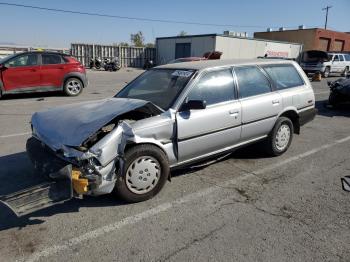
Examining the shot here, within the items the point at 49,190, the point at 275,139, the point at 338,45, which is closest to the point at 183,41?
the point at 338,45

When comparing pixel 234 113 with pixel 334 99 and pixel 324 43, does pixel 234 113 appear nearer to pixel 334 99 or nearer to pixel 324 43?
pixel 334 99

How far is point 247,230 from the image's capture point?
3.33 m

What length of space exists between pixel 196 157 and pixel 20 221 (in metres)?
2.16

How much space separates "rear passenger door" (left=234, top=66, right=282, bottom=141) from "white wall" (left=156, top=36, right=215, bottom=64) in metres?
24.7

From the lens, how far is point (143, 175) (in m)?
3.80

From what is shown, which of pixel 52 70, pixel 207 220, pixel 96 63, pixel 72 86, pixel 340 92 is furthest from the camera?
pixel 96 63

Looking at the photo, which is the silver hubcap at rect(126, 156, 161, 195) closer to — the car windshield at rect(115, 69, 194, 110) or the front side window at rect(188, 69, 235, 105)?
the car windshield at rect(115, 69, 194, 110)

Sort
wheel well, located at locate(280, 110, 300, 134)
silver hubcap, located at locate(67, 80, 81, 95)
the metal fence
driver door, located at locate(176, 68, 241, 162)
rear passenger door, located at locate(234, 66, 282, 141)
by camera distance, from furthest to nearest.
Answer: the metal fence, silver hubcap, located at locate(67, 80, 81, 95), wheel well, located at locate(280, 110, 300, 134), rear passenger door, located at locate(234, 66, 282, 141), driver door, located at locate(176, 68, 241, 162)

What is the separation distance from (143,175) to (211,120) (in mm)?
1188

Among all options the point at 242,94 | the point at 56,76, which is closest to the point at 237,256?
the point at 242,94

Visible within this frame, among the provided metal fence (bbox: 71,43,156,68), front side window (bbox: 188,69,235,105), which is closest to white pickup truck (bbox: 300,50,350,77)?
metal fence (bbox: 71,43,156,68)

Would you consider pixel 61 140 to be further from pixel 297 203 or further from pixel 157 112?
pixel 297 203

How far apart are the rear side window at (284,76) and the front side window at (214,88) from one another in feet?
3.26

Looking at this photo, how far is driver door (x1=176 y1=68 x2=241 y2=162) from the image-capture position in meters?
4.14
